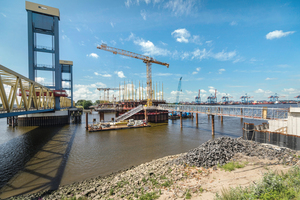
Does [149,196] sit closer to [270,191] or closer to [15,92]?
[270,191]

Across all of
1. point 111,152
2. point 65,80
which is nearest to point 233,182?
point 111,152

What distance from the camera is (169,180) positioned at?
8578mm

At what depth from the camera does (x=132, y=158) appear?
595 inches

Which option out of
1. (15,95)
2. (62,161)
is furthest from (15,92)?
(62,161)

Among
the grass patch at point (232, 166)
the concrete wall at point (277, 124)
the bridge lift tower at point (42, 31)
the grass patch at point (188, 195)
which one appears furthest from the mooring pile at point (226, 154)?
the bridge lift tower at point (42, 31)

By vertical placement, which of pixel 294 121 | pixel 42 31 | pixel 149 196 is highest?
pixel 42 31

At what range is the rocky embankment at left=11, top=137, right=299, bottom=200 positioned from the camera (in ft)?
24.6

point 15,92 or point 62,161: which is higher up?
point 15,92

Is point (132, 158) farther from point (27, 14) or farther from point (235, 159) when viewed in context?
point (27, 14)

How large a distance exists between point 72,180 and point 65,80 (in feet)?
273

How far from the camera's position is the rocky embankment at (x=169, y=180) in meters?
7.50

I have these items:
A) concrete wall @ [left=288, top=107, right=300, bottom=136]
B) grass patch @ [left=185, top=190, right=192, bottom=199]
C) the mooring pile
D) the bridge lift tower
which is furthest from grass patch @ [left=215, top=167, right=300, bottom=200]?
the bridge lift tower

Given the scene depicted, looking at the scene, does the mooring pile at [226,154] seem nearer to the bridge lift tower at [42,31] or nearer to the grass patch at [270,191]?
the grass patch at [270,191]

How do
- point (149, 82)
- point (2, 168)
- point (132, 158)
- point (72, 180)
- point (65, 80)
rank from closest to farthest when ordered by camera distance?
1. point (72, 180)
2. point (2, 168)
3. point (132, 158)
4. point (149, 82)
5. point (65, 80)
